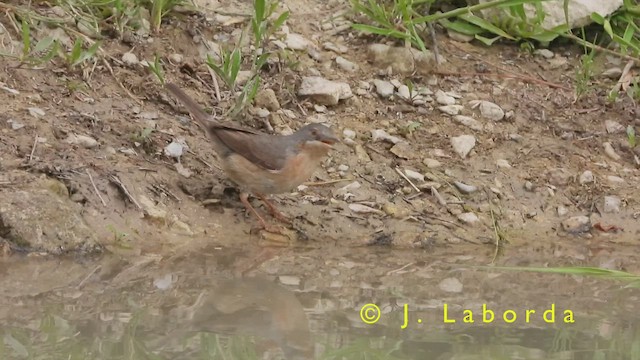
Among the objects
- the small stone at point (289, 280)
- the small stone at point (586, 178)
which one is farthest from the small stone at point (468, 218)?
the small stone at point (289, 280)

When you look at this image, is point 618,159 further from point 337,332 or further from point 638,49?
point 337,332

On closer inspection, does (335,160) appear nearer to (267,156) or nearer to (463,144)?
(267,156)

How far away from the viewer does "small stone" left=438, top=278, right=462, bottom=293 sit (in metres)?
6.01

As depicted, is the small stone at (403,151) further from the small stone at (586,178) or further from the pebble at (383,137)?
the small stone at (586,178)

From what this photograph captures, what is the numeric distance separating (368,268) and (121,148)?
5.68 feet

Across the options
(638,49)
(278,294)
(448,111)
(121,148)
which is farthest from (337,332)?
(638,49)

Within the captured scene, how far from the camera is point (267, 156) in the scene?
22.7 ft

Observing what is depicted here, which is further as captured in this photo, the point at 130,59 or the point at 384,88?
the point at 384,88

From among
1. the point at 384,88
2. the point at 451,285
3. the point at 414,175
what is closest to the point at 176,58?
the point at 384,88

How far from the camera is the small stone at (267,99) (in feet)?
25.0

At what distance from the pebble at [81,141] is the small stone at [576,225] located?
3007 millimetres

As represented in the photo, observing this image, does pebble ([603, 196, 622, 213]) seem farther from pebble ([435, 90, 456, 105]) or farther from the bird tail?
the bird tail

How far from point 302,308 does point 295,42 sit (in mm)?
3145

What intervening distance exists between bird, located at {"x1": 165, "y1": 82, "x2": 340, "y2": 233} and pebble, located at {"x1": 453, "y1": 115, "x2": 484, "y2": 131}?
125 cm
